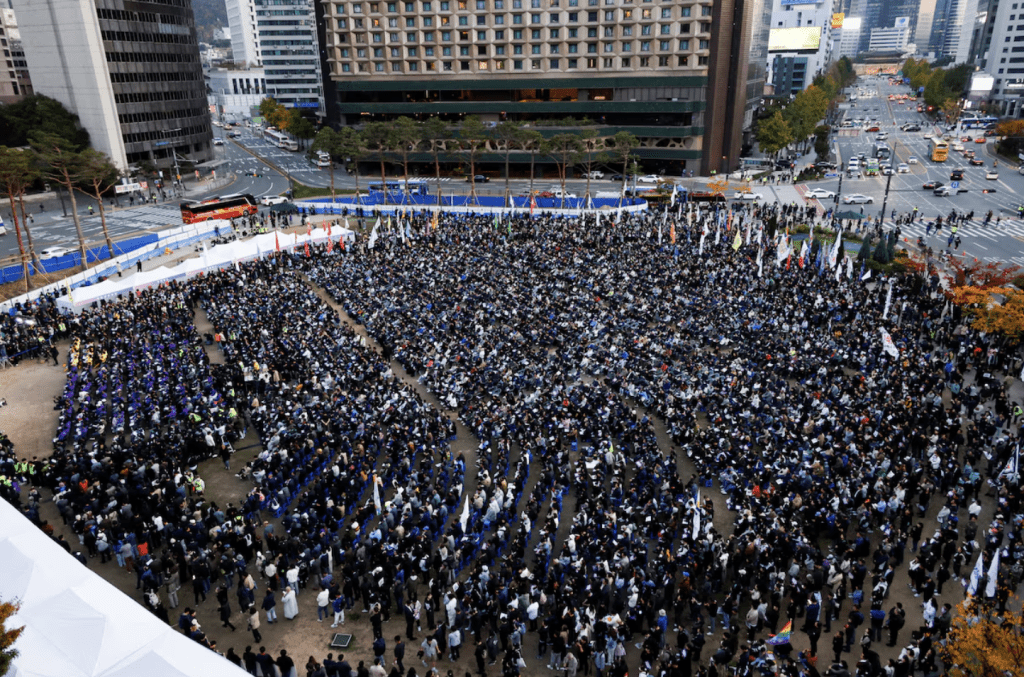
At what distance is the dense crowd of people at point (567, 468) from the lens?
16.4 metres

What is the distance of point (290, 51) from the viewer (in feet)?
552

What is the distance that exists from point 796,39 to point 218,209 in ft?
573

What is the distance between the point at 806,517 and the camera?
62.7 feet

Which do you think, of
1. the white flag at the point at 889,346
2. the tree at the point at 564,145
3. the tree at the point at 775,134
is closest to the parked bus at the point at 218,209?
the tree at the point at 564,145

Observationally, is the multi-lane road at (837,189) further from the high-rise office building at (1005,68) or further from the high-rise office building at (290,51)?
the high-rise office building at (290,51)

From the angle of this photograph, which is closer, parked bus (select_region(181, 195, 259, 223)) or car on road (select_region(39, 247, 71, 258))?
car on road (select_region(39, 247, 71, 258))

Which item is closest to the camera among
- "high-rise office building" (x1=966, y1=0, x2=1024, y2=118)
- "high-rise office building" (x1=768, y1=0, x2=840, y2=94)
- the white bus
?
the white bus

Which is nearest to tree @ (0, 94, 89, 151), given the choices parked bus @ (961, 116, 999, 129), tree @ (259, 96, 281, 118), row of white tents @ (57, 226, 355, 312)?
tree @ (259, 96, 281, 118)

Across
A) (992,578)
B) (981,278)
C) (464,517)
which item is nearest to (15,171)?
(464,517)

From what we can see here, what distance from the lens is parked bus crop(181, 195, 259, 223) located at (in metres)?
64.6

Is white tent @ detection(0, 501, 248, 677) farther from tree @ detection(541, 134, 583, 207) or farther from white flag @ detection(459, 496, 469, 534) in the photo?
tree @ detection(541, 134, 583, 207)

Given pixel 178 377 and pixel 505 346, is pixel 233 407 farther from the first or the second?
pixel 505 346

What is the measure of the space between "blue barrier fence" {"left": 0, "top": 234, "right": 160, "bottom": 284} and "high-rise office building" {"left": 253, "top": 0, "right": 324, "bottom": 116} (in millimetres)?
118683

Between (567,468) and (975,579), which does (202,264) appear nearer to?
(567,468)
